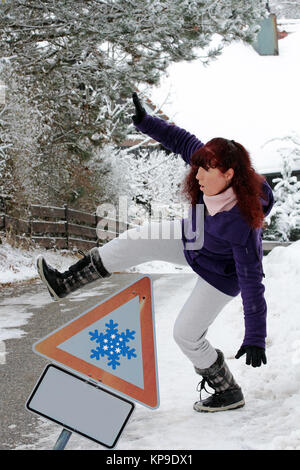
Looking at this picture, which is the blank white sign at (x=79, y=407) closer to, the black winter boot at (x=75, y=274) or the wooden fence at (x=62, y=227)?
the black winter boot at (x=75, y=274)

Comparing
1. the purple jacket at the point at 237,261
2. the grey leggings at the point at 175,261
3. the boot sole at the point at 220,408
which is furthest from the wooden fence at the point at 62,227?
the purple jacket at the point at 237,261

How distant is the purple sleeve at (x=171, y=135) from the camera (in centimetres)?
358

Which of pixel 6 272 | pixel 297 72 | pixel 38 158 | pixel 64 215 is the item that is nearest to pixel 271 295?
pixel 6 272

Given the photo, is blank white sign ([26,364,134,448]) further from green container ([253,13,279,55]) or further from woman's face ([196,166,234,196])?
green container ([253,13,279,55])

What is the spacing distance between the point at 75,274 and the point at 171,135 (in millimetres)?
1003

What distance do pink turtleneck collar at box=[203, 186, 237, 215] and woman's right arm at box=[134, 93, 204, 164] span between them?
1.58 feet

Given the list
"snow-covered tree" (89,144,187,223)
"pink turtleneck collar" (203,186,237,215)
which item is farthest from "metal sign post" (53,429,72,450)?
"snow-covered tree" (89,144,187,223)

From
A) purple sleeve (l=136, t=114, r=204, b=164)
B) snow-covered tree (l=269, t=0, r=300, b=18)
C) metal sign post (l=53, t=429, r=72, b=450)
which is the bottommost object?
metal sign post (l=53, t=429, r=72, b=450)

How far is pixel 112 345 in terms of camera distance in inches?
103

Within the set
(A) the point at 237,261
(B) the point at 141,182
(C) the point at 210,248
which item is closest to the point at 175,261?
(C) the point at 210,248

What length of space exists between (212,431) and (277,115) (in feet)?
67.6

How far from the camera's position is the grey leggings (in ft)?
10.7

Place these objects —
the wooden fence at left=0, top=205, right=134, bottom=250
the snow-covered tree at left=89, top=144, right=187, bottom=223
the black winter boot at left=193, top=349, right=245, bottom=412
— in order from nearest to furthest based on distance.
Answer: the black winter boot at left=193, top=349, right=245, bottom=412 → the wooden fence at left=0, top=205, right=134, bottom=250 → the snow-covered tree at left=89, top=144, right=187, bottom=223

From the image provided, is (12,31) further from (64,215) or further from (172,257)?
(172,257)
